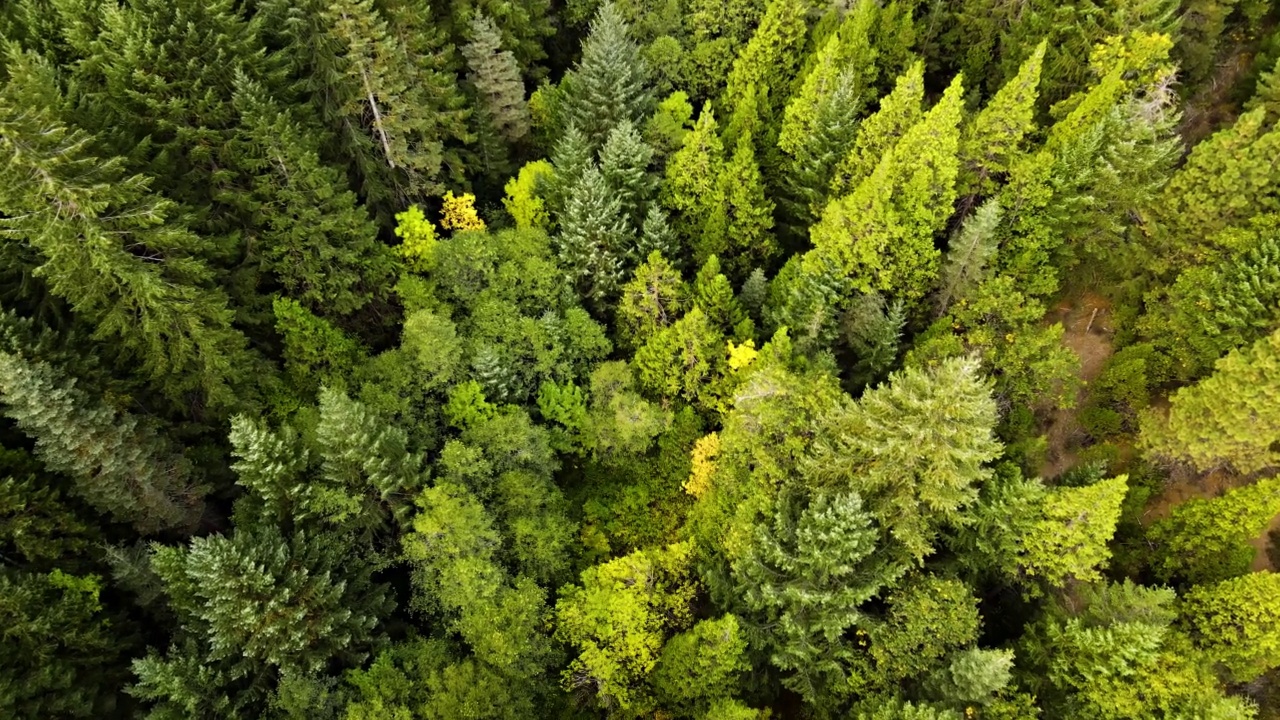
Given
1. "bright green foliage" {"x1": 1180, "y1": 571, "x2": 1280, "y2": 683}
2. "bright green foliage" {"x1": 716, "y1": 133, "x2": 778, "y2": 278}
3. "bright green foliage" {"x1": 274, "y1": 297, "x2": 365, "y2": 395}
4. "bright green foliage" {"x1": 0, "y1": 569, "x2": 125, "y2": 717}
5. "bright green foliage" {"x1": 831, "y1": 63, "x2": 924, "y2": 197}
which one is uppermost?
"bright green foliage" {"x1": 831, "y1": 63, "x2": 924, "y2": 197}

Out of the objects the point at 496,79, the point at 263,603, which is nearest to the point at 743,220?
the point at 496,79

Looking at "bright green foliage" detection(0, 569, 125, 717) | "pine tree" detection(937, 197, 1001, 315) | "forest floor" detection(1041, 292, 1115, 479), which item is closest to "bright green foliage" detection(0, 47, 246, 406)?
"bright green foliage" detection(0, 569, 125, 717)

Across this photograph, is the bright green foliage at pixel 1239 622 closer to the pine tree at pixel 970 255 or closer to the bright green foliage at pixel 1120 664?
the bright green foliage at pixel 1120 664

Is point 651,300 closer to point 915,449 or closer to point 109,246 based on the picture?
point 915,449

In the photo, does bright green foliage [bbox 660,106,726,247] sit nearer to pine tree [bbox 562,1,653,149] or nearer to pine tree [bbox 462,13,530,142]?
pine tree [bbox 562,1,653,149]

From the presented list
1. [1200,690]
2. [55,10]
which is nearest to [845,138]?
[1200,690]

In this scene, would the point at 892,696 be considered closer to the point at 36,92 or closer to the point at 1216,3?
the point at 36,92

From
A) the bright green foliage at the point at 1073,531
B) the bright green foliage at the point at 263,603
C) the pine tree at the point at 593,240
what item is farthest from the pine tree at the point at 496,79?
the bright green foliage at the point at 1073,531
